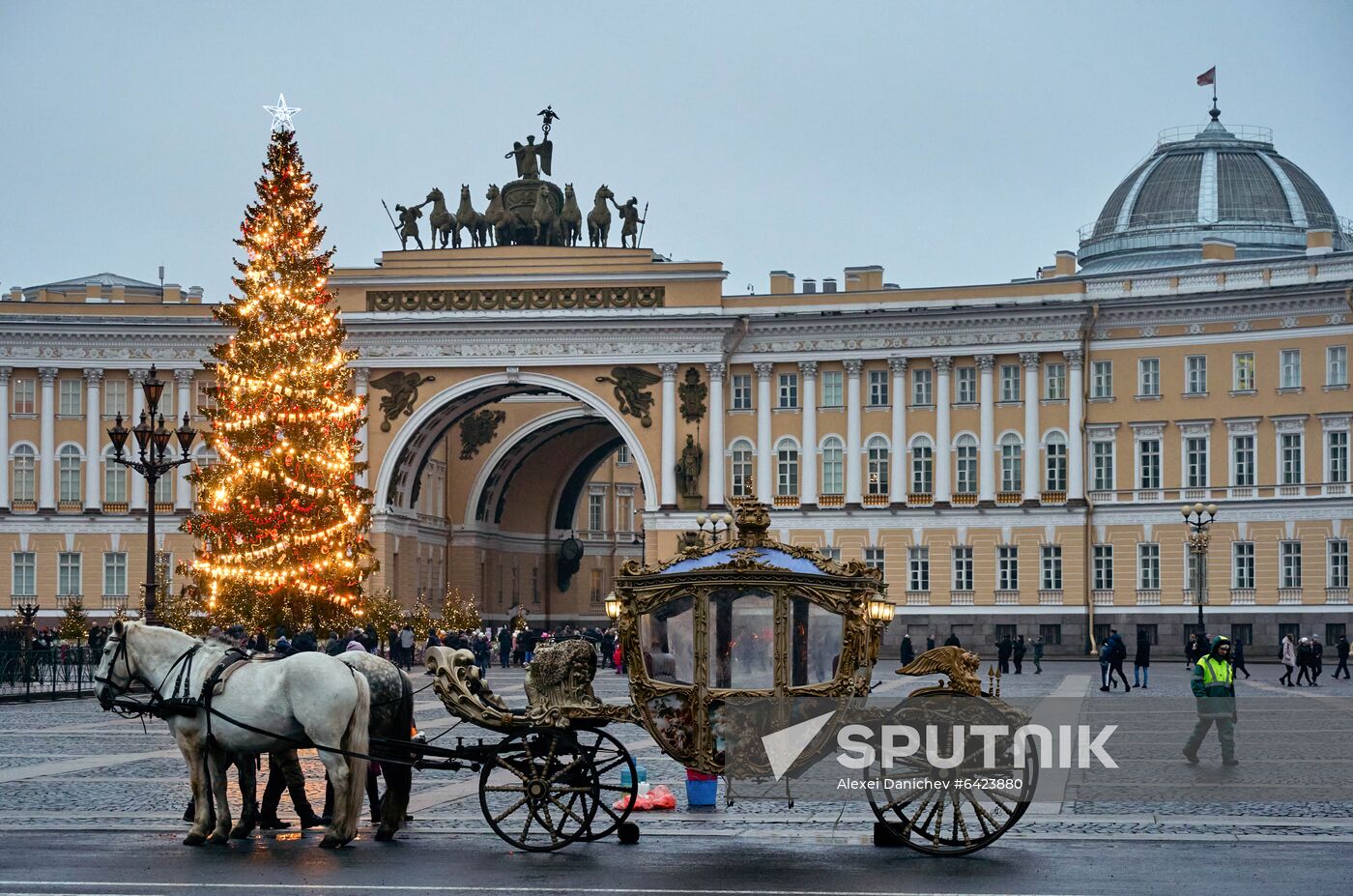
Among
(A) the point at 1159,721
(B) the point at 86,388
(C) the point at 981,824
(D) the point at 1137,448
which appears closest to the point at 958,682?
(C) the point at 981,824

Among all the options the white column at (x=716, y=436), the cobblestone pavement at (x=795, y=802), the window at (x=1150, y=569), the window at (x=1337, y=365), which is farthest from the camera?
the white column at (x=716, y=436)

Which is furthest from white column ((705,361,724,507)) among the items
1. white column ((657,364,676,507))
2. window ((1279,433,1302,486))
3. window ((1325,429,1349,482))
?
window ((1325,429,1349,482))

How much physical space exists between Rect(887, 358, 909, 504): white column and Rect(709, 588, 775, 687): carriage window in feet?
167

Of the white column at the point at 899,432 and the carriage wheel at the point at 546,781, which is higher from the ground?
the white column at the point at 899,432

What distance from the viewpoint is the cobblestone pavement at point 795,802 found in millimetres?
17250

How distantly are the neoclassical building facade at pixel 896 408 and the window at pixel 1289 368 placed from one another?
9cm

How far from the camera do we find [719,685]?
630 inches

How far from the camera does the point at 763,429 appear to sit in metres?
67.8

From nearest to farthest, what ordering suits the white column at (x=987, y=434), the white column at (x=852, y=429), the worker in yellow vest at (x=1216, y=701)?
the worker in yellow vest at (x=1216, y=701), the white column at (x=987, y=434), the white column at (x=852, y=429)

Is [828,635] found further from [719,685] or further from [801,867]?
[801,867]

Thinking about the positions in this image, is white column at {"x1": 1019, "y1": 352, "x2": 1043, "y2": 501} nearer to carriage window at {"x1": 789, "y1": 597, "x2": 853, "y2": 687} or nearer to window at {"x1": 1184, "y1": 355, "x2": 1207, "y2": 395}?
window at {"x1": 1184, "y1": 355, "x2": 1207, "y2": 395}

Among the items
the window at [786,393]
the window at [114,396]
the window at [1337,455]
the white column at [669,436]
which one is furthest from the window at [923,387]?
the window at [114,396]

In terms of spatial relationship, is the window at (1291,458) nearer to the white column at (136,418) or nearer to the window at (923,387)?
the window at (923,387)

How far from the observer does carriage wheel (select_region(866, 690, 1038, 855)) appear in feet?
49.4
